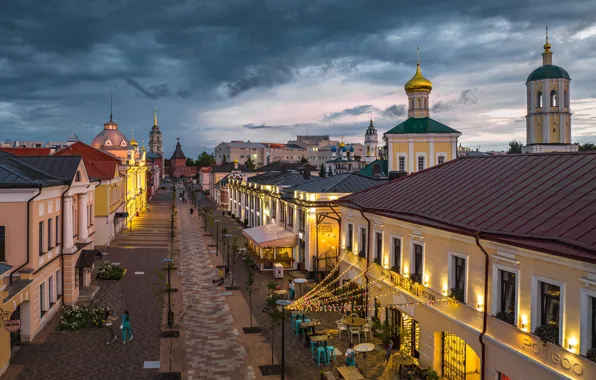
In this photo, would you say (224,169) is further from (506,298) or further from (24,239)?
(506,298)

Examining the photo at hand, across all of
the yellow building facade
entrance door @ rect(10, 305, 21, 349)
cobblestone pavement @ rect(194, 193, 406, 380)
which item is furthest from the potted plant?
the yellow building facade

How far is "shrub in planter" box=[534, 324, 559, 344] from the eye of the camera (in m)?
12.1

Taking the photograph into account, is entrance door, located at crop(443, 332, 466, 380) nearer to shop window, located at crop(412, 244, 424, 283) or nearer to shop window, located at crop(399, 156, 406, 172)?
shop window, located at crop(412, 244, 424, 283)

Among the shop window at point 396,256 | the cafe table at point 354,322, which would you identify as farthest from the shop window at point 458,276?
the cafe table at point 354,322

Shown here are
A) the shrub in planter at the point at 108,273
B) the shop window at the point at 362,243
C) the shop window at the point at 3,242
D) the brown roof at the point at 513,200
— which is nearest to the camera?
the brown roof at the point at 513,200

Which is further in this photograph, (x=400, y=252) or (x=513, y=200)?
(x=400, y=252)

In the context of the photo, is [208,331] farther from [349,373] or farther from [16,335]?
[349,373]

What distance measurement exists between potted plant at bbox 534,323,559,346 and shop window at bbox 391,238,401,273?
A: 318 inches

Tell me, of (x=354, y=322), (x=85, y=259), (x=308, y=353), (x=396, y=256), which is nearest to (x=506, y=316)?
(x=396, y=256)

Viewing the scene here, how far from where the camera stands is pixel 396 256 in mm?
20781

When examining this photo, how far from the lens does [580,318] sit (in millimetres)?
11492

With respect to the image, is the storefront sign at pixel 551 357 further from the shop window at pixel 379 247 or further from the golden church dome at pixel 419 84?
the golden church dome at pixel 419 84

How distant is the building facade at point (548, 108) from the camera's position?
224 ft

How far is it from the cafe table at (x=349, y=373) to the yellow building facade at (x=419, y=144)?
3342cm
